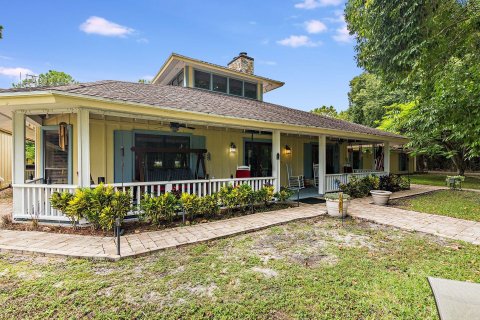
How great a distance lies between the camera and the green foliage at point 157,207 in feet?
17.4

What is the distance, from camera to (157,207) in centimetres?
534

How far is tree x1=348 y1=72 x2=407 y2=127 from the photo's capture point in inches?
911

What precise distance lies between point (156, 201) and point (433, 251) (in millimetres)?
5543

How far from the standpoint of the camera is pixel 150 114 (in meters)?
5.54

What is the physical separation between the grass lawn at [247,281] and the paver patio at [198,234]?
0.83ft

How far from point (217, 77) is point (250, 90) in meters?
1.94

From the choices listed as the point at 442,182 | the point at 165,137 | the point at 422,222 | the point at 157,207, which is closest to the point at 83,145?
the point at 157,207

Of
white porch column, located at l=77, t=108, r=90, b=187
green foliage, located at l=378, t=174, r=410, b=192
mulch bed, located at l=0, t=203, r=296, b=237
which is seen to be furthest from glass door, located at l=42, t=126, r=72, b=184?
green foliage, located at l=378, t=174, r=410, b=192

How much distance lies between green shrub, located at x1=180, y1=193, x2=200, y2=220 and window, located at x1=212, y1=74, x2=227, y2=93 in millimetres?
6745

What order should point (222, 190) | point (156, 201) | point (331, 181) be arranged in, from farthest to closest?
1. point (331, 181)
2. point (222, 190)
3. point (156, 201)

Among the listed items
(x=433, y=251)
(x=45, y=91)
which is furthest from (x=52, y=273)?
(x=433, y=251)

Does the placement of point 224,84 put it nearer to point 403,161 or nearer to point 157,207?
point 157,207

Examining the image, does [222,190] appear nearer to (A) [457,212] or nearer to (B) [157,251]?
(B) [157,251]

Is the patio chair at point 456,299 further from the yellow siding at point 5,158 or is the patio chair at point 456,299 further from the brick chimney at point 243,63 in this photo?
the yellow siding at point 5,158
